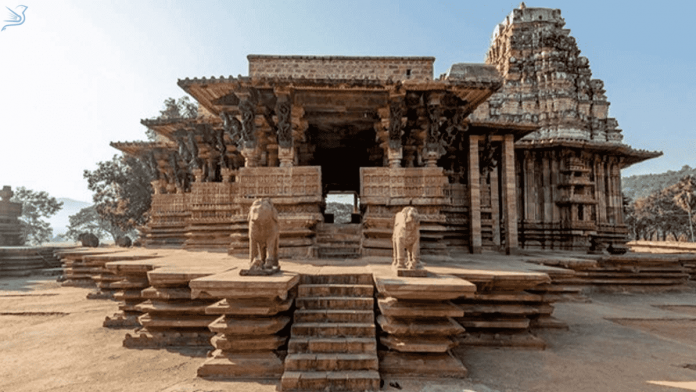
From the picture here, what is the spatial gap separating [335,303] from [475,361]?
233cm

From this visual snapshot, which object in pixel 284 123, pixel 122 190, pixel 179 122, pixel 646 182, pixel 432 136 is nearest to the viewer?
pixel 284 123

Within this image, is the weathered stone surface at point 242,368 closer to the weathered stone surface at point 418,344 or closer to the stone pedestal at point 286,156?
the weathered stone surface at point 418,344

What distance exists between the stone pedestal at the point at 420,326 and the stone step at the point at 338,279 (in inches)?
30.4

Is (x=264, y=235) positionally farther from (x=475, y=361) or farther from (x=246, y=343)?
(x=475, y=361)

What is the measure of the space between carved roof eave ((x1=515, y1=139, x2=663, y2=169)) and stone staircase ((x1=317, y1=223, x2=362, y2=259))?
34.7ft

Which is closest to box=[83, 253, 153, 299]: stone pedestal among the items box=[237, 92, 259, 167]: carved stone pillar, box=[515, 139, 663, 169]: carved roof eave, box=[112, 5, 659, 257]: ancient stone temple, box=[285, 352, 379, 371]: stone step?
box=[112, 5, 659, 257]: ancient stone temple

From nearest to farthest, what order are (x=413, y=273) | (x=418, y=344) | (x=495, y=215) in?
(x=418, y=344)
(x=413, y=273)
(x=495, y=215)

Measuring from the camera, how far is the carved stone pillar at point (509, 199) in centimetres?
1252

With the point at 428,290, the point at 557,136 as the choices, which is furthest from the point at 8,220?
the point at 557,136

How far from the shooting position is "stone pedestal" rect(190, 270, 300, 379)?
4.89 meters

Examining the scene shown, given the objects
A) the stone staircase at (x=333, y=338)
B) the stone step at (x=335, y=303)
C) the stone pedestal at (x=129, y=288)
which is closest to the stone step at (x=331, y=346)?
the stone staircase at (x=333, y=338)

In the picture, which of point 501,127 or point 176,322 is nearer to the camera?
point 176,322

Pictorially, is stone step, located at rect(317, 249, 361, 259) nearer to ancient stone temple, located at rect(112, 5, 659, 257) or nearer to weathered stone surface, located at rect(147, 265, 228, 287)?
ancient stone temple, located at rect(112, 5, 659, 257)

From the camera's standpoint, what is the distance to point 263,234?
5.89 m
